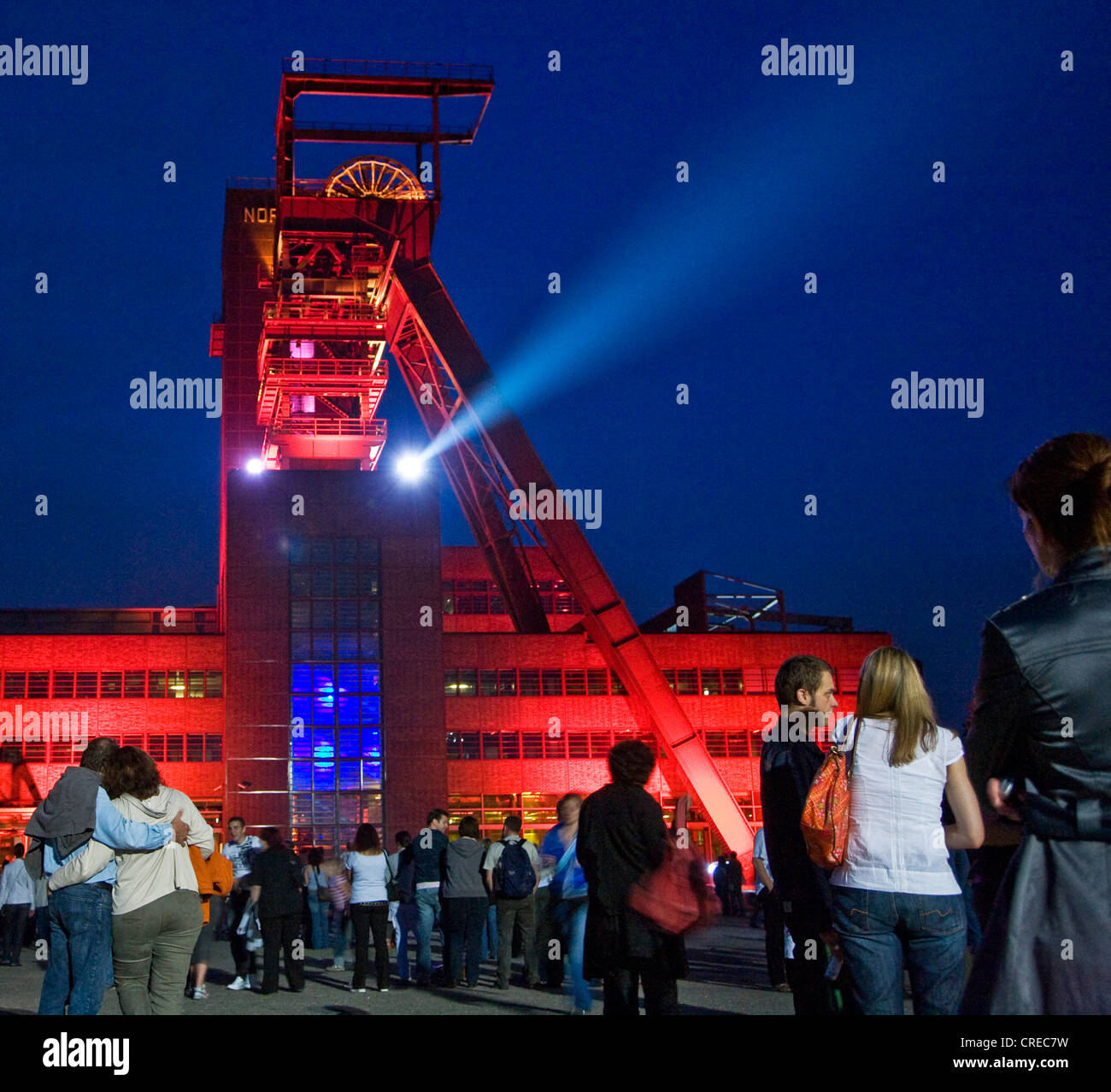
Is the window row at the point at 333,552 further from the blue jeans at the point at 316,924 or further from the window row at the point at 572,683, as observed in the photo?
the blue jeans at the point at 316,924

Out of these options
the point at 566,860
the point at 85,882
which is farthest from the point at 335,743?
the point at 85,882

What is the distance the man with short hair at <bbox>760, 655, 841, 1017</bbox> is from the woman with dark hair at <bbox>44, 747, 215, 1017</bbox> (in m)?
3.35

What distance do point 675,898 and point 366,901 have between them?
30.3 ft

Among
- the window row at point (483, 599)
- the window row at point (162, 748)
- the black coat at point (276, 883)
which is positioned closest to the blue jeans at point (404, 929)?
the black coat at point (276, 883)

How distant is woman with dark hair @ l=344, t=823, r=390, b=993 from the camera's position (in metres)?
15.8

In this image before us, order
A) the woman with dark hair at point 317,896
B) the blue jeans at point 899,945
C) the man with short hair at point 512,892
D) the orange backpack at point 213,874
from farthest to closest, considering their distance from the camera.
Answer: the woman with dark hair at point 317,896 < the man with short hair at point 512,892 < the orange backpack at point 213,874 < the blue jeans at point 899,945

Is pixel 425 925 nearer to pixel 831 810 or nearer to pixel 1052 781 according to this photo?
pixel 831 810

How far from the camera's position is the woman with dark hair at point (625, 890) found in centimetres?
738

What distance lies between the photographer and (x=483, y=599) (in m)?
72.9

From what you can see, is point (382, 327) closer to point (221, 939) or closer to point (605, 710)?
point (605, 710)

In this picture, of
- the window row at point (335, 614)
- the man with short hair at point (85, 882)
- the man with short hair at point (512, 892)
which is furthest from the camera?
the window row at point (335, 614)

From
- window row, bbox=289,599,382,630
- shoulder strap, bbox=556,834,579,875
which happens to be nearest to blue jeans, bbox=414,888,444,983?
shoulder strap, bbox=556,834,579,875

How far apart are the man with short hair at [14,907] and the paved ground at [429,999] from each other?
66.5 inches
